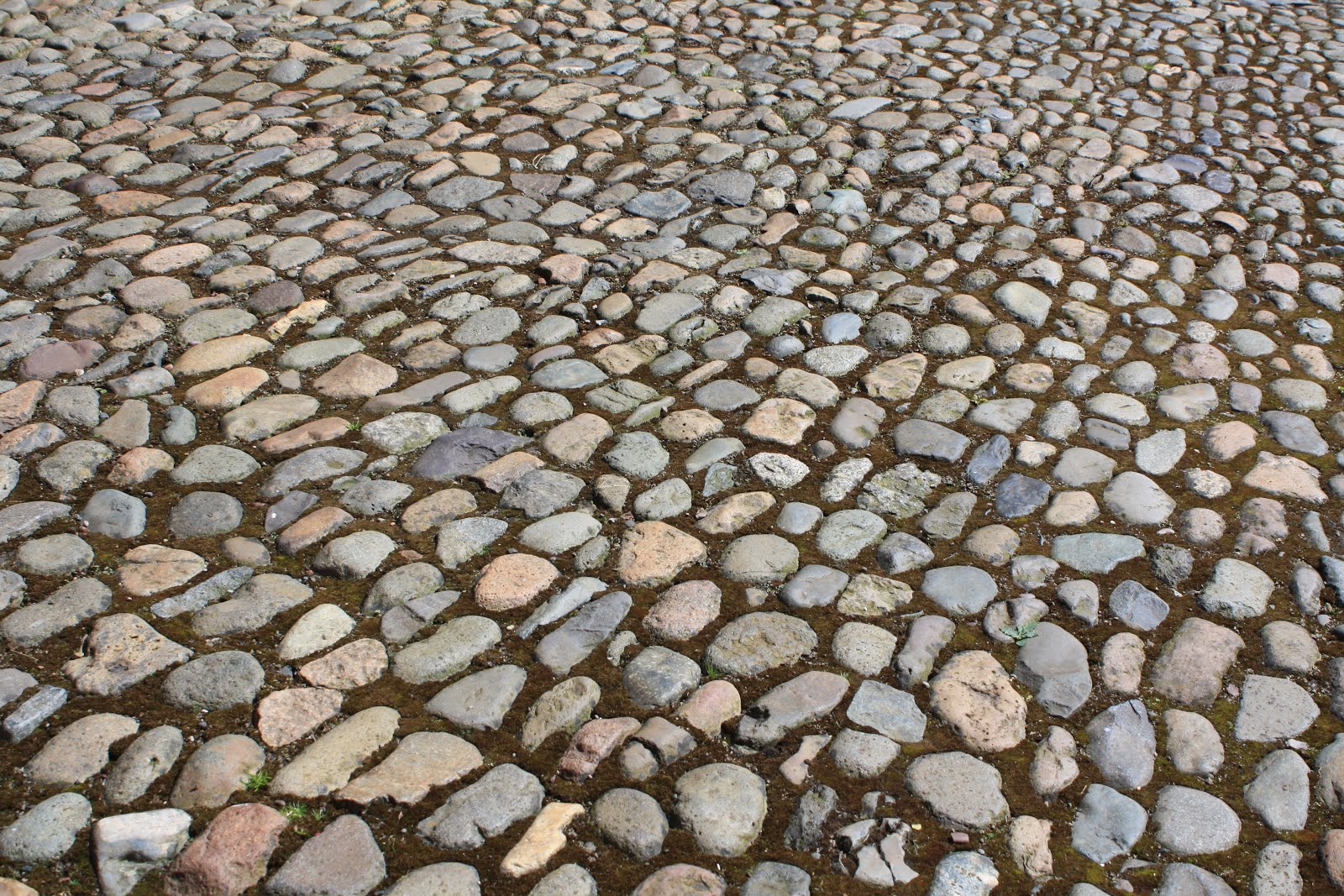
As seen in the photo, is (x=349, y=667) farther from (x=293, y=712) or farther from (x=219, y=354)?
Result: (x=219, y=354)

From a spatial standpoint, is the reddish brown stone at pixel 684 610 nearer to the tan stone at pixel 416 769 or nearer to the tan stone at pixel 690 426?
the tan stone at pixel 416 769

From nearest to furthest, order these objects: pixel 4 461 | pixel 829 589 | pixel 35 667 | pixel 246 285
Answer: pixel 35 667 < pixel 829 589 < pixel 4 461 < pixel 246 285

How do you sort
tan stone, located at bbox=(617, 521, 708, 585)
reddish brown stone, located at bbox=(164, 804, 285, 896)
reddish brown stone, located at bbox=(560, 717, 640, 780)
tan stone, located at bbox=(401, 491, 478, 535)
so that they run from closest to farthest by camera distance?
reddish brown stone, located at bbox=(164, 804, 285, 896) < reddish brown stone, located at bbox=(560, 717, 640, 780) < tan stone, located at bbox=(617, 521, 708, 585) < tan stone, located at bbox=(401, 491, 478, 535)

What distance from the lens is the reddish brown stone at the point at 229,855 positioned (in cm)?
214

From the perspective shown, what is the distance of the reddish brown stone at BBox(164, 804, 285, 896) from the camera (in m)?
2.14

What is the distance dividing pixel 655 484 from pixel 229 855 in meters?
1.50

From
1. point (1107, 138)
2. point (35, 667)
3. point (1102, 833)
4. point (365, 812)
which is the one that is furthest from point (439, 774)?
point (1107, 138)

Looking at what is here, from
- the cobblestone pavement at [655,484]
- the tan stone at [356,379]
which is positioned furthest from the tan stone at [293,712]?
the tan stone at [356,379]

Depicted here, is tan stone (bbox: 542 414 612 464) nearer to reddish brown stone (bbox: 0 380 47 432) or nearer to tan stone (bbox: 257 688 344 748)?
tan stone (bbox: 257 688 344 748)

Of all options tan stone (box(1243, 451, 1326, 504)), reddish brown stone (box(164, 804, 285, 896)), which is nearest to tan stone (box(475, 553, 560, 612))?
→ reddish brown stone (box(164, 804, 285, 896))

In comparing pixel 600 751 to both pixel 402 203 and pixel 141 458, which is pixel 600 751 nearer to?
pixel 141 458

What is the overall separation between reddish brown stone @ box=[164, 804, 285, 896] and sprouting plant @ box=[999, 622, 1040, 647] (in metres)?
1.73

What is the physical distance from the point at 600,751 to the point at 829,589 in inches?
30.8

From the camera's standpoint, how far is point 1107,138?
18.3 ft
